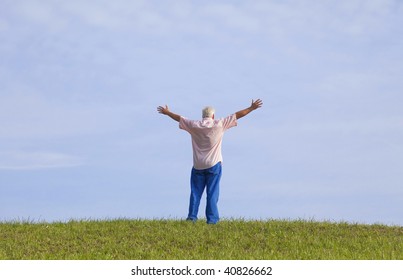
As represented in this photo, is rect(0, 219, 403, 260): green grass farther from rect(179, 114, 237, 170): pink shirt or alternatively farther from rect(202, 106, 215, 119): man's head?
rect(202, 106, 215, 119): man's head

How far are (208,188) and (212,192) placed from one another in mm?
144

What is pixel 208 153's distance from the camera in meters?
18.3

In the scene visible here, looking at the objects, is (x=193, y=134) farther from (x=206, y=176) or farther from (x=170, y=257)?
(x=170, y=257)

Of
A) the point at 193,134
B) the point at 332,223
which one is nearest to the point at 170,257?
the point at 193,134

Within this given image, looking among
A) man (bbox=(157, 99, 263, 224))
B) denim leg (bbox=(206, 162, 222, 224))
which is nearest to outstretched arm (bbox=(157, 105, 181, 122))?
man (bbox=(157, 99, 263, 224))

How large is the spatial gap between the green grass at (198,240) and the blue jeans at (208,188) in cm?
33

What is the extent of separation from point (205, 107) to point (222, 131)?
794mm

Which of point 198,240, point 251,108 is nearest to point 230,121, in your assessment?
point 251,108

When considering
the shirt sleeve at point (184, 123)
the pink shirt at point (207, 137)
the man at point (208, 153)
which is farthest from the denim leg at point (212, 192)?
the shirt sleeve at point (184, 123)

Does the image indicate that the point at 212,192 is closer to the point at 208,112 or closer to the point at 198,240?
the point at 208,112

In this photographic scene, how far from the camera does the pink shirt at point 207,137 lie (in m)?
18.1

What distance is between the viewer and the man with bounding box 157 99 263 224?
59.6 feet

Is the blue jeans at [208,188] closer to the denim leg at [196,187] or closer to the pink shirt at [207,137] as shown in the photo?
the denim leg at [196,187]

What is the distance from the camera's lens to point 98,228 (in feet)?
58.2
